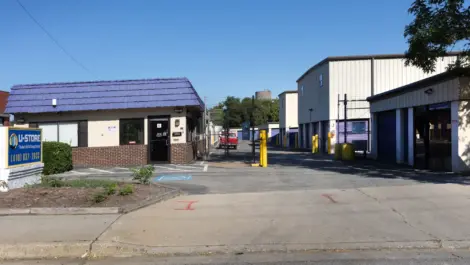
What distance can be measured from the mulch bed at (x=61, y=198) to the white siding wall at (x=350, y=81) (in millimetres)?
23382

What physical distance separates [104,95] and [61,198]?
1146 cm

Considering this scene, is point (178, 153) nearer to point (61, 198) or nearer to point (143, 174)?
point (143, 174)

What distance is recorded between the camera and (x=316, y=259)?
5809 mm

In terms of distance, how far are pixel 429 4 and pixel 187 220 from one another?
10.9 meters

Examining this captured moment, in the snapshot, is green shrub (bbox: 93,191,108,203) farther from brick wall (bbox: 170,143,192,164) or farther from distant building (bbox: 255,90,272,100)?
distant building (bbox: 255,90,272,100)

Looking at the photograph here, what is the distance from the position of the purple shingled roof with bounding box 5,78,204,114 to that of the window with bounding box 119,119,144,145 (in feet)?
2.86

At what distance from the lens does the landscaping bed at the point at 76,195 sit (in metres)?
8.66

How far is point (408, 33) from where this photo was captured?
1370 cm

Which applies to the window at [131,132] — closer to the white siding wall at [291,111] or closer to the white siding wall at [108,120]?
the white siding wall at [108,120]

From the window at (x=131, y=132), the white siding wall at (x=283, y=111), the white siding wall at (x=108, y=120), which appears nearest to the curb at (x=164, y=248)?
the white siding wall at (x=108, y=120)

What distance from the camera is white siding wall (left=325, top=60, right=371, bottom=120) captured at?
30594 mm

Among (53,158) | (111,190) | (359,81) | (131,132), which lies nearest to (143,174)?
(111,190)

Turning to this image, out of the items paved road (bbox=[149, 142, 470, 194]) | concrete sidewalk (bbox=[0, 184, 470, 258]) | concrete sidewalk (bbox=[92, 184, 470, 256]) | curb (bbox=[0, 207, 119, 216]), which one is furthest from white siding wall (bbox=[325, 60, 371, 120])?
curb (bbox=[0, 207, 119, 216])

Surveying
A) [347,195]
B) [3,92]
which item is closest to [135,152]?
[347,195]
